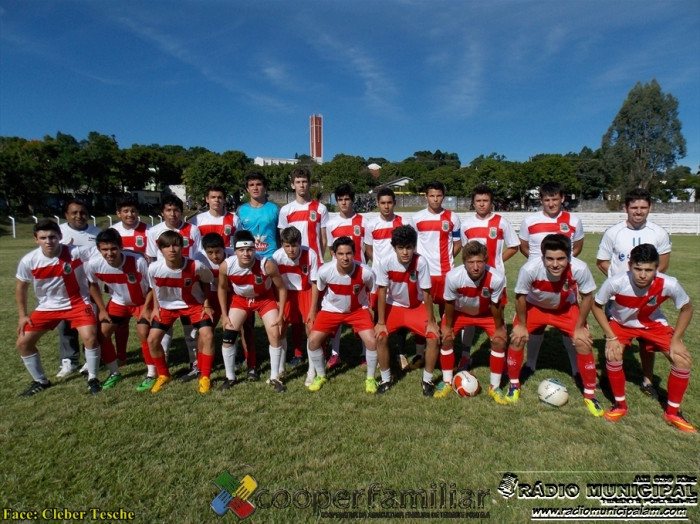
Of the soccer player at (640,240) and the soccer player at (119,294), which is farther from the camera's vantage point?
the soccer player at (119,294)

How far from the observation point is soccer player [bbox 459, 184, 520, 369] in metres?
4.92

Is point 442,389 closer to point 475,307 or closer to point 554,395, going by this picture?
point 475,307

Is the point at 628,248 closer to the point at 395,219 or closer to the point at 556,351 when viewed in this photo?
the point at 556,351

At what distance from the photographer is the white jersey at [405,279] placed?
14.4 feet

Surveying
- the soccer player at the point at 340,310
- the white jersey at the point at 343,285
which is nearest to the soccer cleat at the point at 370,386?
the soccer player at the point at 340,310

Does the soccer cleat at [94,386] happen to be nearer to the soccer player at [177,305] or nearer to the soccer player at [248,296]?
the soccer player at [177,305]

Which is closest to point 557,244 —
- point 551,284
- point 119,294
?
point 551,284

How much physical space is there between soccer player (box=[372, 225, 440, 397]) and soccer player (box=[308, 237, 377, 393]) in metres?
0.12

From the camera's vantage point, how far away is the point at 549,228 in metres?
4.84

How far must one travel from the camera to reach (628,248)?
14.6 ft

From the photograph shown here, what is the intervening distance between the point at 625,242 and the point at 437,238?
6.90ft

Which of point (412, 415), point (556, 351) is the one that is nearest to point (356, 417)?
point (412, 415)

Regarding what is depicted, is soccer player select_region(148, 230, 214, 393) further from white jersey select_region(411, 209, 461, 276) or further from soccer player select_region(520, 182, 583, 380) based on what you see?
soccer player select_region(520, 182, 583, 380)

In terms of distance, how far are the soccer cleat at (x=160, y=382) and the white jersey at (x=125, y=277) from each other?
0.94 metres
